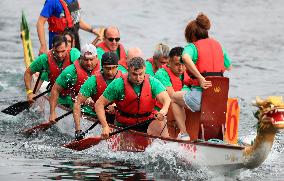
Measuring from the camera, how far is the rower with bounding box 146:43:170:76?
50.4ft

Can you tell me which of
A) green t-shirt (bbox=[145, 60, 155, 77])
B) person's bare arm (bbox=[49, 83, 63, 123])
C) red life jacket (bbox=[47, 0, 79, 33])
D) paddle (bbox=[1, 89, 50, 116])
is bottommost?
paddle (bbox=[1, 89, 50, 116])

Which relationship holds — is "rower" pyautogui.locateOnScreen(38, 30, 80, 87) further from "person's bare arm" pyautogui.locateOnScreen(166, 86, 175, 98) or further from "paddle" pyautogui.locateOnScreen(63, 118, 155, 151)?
"person's bare arm" pyautogui.locateOnScreen(166, 86, 175, 98)

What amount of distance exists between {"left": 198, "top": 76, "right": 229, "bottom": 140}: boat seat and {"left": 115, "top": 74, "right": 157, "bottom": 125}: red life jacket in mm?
1012

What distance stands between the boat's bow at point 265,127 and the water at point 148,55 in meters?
0.72

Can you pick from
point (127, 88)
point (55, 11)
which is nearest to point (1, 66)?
point (55, 11)

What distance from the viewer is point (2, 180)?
41.5 feet

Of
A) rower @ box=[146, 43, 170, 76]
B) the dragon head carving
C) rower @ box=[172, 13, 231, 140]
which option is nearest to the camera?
the dragon head carving

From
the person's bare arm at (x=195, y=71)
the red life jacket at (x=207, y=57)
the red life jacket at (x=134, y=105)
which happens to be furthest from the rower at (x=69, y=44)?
the person's bare arm at (x=195, y=71)

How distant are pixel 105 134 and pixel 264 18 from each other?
695 inches

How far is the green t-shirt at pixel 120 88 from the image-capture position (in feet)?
44.9

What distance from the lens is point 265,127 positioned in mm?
11742

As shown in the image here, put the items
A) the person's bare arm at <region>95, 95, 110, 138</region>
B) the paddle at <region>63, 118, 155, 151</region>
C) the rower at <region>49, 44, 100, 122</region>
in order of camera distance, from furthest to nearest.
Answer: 1. the rower at <region>49, 44, 100, 122</region>
2. the paddle at <region>63, 118, 155, 151</region>
3. the person's bare arm at <region>95, 95, 110, 138</region>

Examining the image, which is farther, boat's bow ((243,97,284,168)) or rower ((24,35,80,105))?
rower ((24,35,80,105))

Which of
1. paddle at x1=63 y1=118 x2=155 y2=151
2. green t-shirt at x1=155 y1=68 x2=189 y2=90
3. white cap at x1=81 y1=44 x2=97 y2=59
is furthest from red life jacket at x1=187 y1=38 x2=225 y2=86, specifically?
white cap at x1=81 y1=44 x2=97 y2=59
